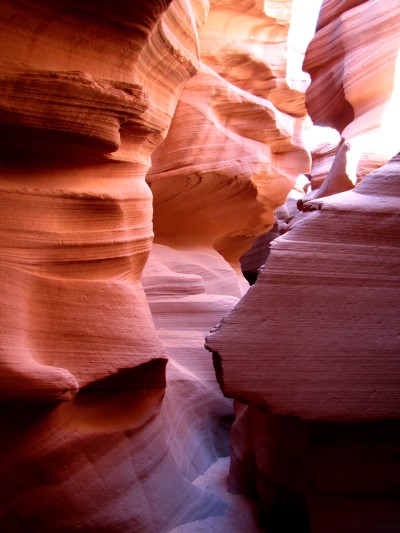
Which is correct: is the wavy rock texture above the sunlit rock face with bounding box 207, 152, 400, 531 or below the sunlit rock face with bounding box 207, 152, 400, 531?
above

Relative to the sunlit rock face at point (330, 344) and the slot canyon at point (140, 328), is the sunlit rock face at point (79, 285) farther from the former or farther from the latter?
the sunlit rock face at point (330, 344)

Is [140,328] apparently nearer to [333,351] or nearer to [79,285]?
[79,285]

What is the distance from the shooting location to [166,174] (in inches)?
228

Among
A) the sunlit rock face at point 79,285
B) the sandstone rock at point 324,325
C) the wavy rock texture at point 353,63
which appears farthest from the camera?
the wavy rock texture at point 353,63

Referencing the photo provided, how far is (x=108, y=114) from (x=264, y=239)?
622 centimetres

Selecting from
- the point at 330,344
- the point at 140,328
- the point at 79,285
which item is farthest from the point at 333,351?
the point at 79,285

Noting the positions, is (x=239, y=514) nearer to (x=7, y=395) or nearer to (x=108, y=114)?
(x=7, y=395)

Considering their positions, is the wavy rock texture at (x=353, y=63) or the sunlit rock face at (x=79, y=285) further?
the wavy rock texture at (x=353, y=63)

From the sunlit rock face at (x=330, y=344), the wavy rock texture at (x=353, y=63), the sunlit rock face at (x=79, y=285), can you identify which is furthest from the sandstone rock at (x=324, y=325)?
the wavy rock texture at (x=353, y=63)

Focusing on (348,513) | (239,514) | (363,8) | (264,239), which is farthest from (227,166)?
(348,513)

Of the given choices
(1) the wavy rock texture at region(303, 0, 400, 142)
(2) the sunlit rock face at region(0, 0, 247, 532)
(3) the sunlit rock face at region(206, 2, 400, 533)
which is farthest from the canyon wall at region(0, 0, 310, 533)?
(1) the wavy rock texture at region(303, 0, 400, 142)

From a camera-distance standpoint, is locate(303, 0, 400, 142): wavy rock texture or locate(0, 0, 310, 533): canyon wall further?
locate(303, 0, 400, 142): wavy rock texture

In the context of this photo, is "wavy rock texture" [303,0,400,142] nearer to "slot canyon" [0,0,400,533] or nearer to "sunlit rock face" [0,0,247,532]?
"slot canyon" [0,0,400,533]

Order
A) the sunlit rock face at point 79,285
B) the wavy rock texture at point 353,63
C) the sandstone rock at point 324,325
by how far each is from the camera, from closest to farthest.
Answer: the sandstone rock at point 324,325
the sunlit rock face at point 79,285
the wavy rock texture at point 353,63
